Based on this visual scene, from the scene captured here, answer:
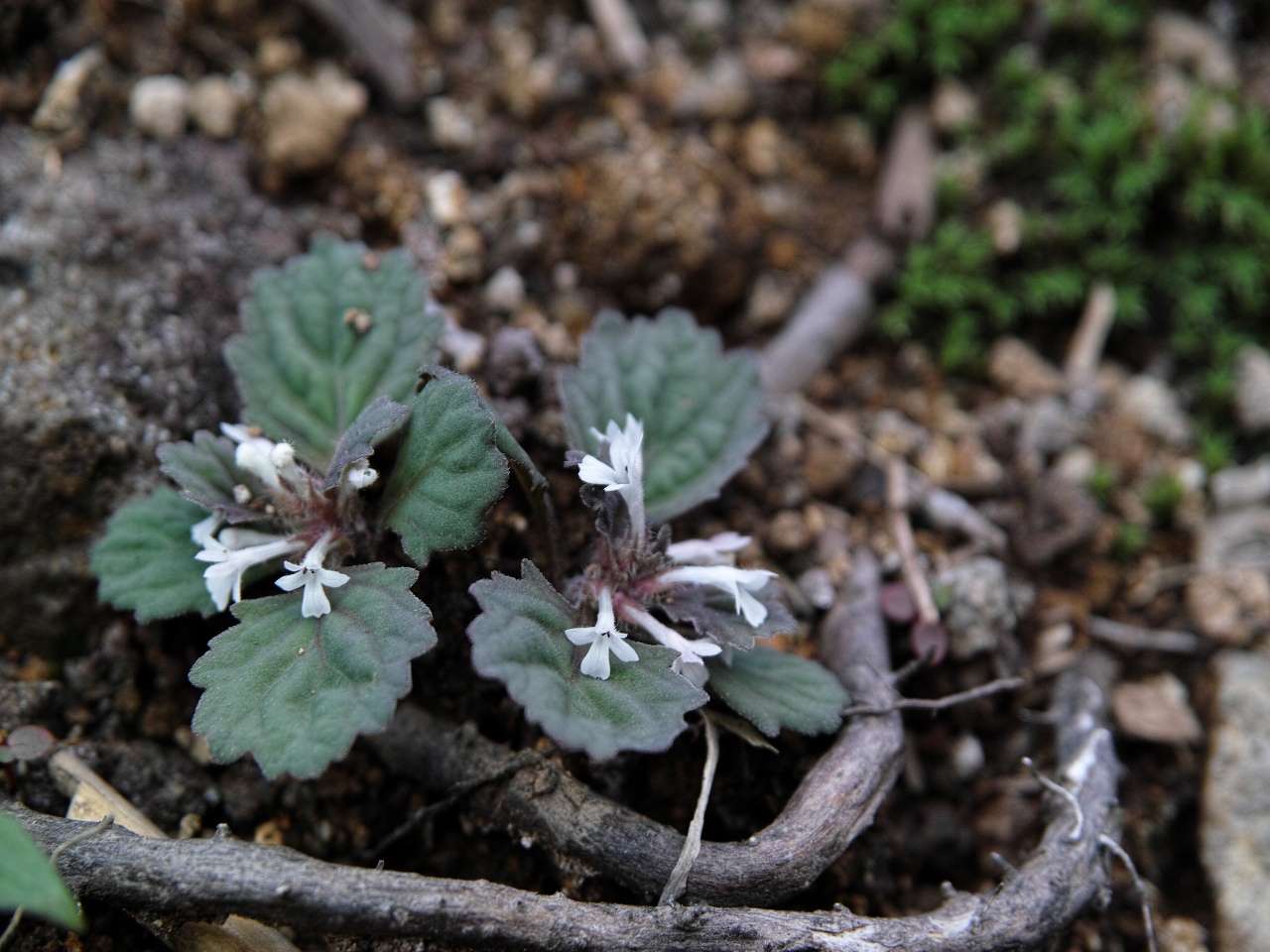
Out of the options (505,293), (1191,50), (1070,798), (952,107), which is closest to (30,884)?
(505,293)

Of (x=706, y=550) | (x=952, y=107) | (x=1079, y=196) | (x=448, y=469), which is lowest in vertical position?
(x=706, y=550)

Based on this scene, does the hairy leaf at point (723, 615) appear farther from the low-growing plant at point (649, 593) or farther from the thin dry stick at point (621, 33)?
the thin dry stick at point (621, 33)

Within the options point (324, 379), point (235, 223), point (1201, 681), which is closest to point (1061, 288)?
point (1201, 681)

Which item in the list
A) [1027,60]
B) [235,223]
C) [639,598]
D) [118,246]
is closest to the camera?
[639,598]

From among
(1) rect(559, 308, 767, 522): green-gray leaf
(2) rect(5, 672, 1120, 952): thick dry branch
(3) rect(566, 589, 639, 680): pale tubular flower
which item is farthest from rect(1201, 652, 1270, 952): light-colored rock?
(3) rect(566, 589, 639, 680): pale tubular flower

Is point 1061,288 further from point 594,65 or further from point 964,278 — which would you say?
point 594,65

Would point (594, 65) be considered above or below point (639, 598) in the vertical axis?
above

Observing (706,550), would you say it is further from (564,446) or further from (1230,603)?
(1230,603)
